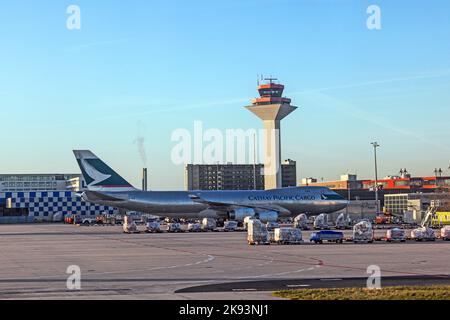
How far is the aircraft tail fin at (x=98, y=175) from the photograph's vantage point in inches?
3600

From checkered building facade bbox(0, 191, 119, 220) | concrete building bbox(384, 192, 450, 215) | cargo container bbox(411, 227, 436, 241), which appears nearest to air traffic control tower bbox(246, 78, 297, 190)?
concrete building bbox(384, 192, 450, 215)

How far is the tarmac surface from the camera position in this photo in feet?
75.4

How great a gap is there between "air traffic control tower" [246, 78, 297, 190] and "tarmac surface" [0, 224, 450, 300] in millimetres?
137475

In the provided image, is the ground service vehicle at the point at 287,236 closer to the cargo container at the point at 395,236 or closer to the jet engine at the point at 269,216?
the cargo container at the point at 395,236

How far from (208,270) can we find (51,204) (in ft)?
388

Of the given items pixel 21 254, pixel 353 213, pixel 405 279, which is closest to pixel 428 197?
pixel 353 213

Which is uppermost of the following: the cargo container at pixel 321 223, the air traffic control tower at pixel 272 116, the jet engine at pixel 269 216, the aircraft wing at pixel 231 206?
the air traffic control tower at pixel 272 116

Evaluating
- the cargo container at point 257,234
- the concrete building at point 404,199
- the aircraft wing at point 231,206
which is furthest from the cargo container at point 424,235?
the concrete building at point 404,199

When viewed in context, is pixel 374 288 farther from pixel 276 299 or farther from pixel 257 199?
pixel 257 199

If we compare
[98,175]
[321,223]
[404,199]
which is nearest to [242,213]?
[321,223]

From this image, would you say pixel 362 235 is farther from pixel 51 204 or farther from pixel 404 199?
pixel 404 199

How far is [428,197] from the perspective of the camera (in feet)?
494

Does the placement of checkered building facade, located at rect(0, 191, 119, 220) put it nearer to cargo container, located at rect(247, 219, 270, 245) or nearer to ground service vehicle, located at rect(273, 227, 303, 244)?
cargo container, located at rect(247, 219, 270, 245)
